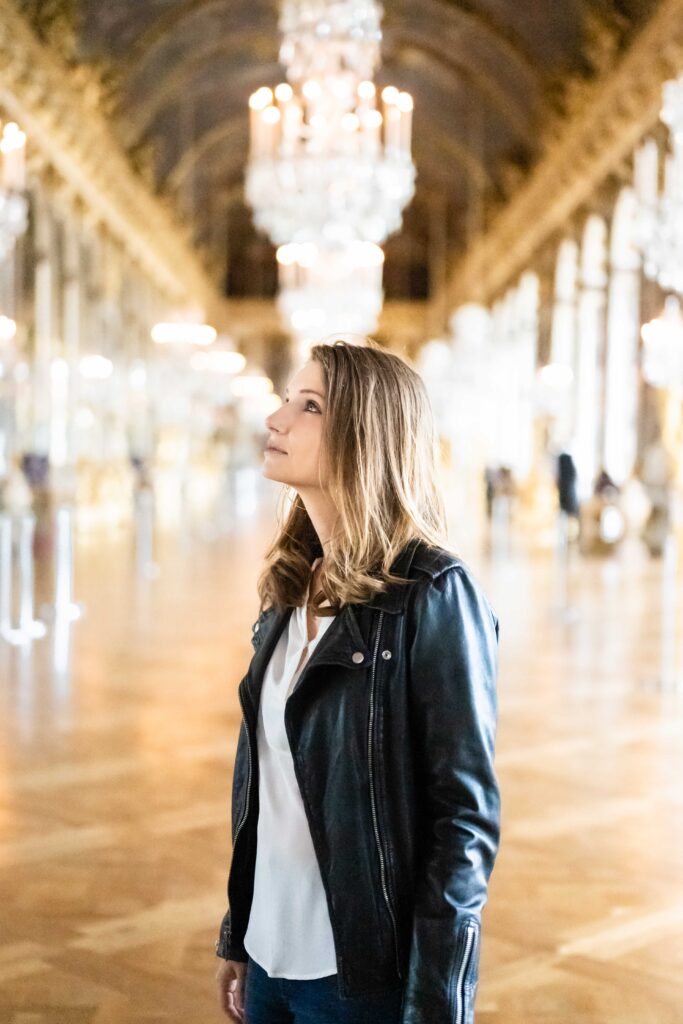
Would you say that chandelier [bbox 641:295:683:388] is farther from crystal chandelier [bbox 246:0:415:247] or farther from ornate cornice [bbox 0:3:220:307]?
ornate cornice [bbox 0:3:220:307]

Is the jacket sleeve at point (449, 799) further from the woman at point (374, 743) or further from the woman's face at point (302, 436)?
the woman's face at point (302, 436)

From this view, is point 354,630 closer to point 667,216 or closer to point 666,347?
point 667,216

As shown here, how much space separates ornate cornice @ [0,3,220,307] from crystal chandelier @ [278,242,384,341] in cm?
413

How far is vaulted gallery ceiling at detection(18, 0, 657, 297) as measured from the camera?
21.5 m

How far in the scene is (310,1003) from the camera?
1.93 m

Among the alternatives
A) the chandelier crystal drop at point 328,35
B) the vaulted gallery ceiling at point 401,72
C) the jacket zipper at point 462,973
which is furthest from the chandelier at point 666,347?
the jacket zipper at point 462,973

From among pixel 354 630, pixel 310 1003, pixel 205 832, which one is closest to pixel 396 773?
pixel 354 630

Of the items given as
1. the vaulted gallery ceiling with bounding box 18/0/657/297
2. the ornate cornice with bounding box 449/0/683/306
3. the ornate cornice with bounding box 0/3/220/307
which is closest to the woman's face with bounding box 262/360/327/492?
the ornate cornice with bounding box 449/0/683/306

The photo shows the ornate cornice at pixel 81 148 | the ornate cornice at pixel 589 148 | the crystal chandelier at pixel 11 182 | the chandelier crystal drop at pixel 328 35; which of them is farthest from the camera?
the ornate cornice at pixel 81 148

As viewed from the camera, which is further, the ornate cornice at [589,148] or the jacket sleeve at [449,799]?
the ornate cornice at [589,148]

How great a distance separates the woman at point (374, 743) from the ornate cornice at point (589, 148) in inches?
626

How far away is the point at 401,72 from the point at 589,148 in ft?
29.6

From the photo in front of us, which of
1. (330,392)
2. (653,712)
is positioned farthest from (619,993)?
(653,712)

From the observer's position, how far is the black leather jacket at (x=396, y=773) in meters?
1.83
